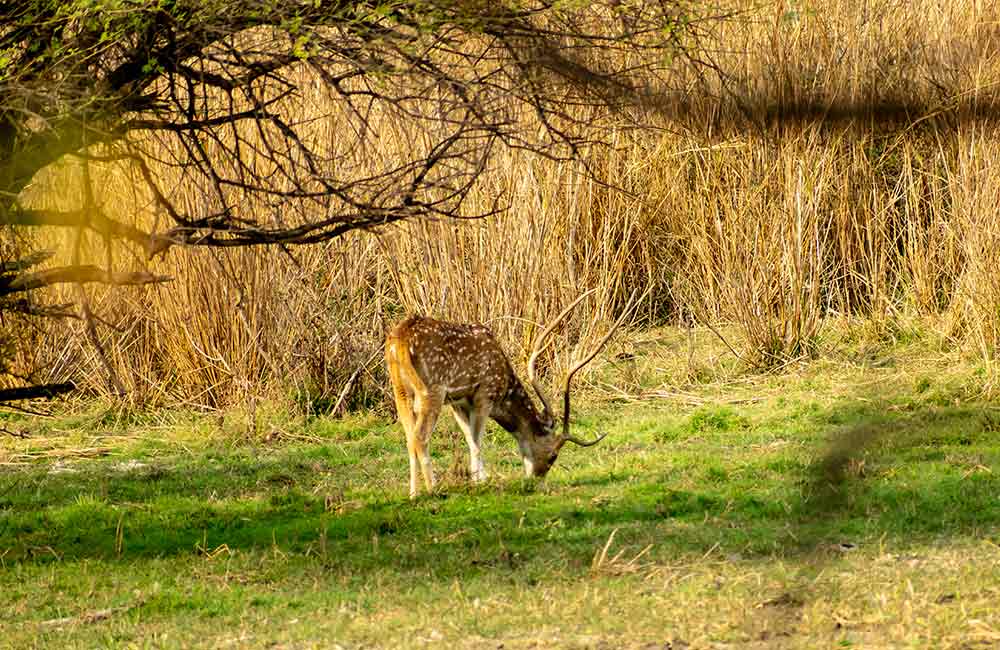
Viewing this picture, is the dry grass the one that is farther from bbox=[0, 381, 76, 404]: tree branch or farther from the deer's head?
bbox=[0, 381, 76, 404]: tree branch

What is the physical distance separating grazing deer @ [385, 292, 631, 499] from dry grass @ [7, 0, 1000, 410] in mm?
2283

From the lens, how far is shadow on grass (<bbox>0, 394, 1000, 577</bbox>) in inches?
296

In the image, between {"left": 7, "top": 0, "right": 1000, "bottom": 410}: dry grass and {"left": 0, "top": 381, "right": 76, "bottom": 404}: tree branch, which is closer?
{"left": 0, "top": 381, "right": 76, "bottom": 404}: tree branch

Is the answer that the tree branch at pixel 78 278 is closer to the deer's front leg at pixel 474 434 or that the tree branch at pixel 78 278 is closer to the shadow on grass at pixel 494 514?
the shadow on grass at pixel 494 514

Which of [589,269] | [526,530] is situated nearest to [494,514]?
[526,530]

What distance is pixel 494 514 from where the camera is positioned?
8297 mm

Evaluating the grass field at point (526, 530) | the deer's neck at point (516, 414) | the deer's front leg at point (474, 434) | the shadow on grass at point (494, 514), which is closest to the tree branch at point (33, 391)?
the grass field at point (526, 530)

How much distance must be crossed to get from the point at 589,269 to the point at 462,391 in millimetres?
4223

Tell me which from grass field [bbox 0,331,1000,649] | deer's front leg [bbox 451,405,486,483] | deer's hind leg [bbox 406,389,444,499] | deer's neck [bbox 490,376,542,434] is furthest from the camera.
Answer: deer's neck [bbox 490,376,542,434]

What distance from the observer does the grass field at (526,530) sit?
5.95m

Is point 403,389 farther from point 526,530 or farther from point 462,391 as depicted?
point 526,530

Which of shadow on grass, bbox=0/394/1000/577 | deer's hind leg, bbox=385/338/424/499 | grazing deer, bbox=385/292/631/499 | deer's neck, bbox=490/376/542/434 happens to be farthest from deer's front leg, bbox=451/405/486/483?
deer's hind leg, bbox=385/338/424/499

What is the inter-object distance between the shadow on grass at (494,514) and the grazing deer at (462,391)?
0.30 metres

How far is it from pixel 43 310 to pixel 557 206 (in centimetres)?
743
